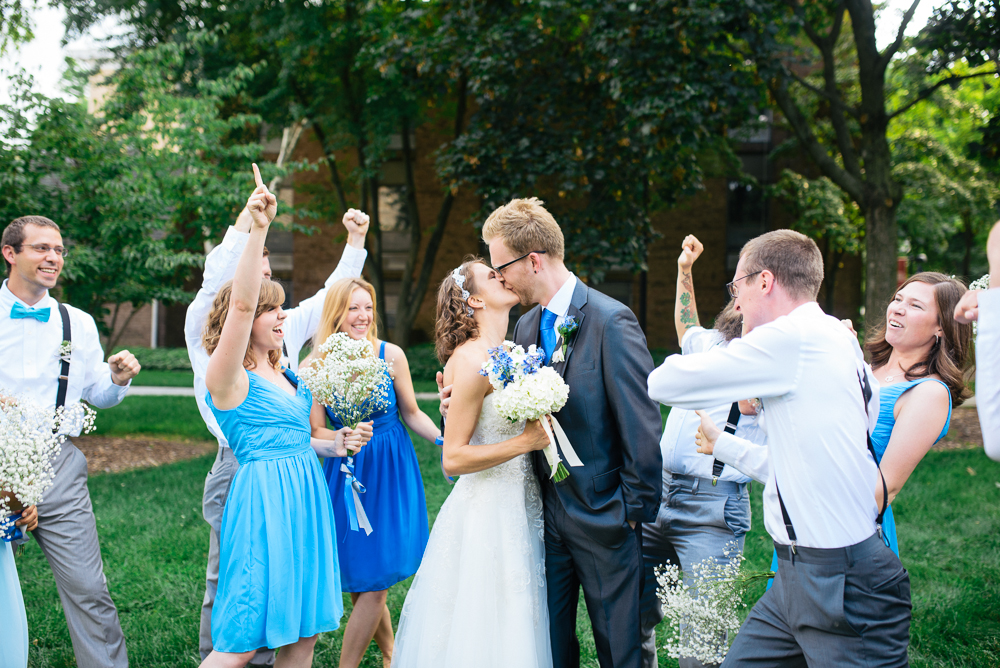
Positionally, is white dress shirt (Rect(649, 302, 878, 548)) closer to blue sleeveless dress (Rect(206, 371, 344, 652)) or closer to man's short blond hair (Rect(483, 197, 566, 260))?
man's short blond hair (Rect(483, 197, 566, 260))

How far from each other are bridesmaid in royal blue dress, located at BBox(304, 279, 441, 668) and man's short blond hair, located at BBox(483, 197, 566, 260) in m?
1.34

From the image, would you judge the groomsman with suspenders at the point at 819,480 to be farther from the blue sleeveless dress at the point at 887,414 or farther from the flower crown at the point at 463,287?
the flower crown at the point at 463,287

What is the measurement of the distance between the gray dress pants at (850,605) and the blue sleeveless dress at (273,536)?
2.12m

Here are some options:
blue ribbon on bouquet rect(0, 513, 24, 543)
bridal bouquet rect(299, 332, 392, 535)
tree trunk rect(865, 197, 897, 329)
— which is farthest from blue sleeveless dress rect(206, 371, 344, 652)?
tree trunk rect(865, 197, 897, 329)

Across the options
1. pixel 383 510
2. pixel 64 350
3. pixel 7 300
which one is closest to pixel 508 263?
pixel 383 510

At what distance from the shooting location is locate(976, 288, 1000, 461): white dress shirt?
2.19 metres

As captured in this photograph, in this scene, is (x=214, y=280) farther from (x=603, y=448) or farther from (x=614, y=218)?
(x=614, y=218)

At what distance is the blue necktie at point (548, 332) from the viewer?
3371mm

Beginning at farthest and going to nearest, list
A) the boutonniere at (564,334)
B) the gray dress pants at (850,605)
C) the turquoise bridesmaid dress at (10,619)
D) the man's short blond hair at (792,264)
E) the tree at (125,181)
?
the tree at (125,181), the turquoise bridesmaid dress at (10,619), the boutonniere at (564,334), the man's short blond hair at (792,264), the gray dress pants at (850,605)

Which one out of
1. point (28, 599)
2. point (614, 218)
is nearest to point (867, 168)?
point (614, 218)

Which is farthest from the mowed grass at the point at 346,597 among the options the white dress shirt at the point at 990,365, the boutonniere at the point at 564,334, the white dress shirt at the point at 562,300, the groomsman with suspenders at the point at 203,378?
the white dress shirt at the point at 990,365

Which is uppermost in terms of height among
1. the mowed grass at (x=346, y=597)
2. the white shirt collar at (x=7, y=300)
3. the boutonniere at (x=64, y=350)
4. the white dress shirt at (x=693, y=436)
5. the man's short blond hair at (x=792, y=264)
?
the white shirt collar at (x=7, y=300)

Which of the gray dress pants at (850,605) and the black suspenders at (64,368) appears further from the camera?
the black suspenders at (64,368)

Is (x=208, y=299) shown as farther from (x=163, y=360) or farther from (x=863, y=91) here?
(x=163, y=360)
